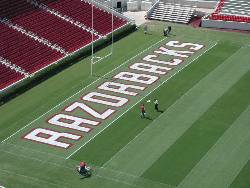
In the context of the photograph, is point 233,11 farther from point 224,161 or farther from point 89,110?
point 224,161

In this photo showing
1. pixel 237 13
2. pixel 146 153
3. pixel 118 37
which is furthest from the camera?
pixel 237 13

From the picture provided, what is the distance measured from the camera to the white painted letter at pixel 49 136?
127 ft

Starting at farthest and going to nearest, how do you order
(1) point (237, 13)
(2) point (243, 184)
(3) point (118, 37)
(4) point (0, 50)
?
(1) point (237, 13) → (3) point (118, 37) → (4) point (0, 50) → (2) point (243, 184)

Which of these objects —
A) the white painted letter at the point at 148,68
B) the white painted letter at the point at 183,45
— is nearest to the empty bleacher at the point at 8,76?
the white painted letter at the point at 148,68

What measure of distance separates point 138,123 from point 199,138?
4614 millimetres

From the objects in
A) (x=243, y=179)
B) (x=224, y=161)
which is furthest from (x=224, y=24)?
(x=243, y=179)

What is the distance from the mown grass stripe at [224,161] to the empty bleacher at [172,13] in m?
25.1

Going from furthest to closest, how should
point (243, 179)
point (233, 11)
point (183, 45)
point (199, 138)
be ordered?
1. point (233, 11)
2. point (183, 45)
3. point (199, 138)
4. point (243, 179)

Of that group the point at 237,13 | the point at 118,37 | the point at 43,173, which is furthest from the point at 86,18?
the point at 43,173

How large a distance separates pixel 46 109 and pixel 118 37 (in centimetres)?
1705

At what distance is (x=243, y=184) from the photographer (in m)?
33.9

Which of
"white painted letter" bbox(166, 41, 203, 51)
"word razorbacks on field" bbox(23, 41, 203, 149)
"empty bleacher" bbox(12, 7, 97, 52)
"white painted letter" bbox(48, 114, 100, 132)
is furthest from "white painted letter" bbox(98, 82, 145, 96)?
"white painted letter" bbox(166, 41, 203, 51)

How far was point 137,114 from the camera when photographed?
140 feet

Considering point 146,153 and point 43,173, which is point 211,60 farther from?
point 43,173
